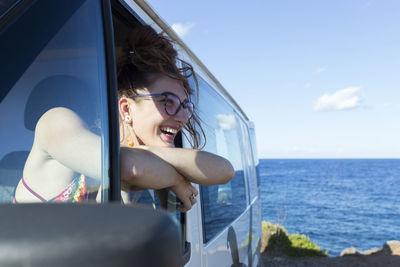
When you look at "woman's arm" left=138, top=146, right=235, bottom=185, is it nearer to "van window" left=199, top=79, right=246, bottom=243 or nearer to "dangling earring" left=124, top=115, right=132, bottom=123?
"dangling earring" left=124, top=115, right=132, bottom=123

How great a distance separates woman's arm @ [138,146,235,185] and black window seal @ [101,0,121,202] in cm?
29

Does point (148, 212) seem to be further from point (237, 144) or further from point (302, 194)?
point (302, 194)

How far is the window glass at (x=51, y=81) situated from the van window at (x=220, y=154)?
1458mm

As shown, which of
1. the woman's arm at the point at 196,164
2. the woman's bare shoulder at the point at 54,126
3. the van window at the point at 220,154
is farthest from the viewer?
the van window at the point at 220,154

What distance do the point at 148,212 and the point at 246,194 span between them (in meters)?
4.28

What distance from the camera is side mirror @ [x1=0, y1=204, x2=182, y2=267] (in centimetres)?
40

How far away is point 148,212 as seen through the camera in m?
0.46

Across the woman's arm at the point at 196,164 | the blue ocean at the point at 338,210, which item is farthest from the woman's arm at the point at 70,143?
the blue ocean at the point at 338,210

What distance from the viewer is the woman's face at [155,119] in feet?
5.50

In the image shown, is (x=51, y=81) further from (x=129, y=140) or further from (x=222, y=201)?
(x=222, y=201)

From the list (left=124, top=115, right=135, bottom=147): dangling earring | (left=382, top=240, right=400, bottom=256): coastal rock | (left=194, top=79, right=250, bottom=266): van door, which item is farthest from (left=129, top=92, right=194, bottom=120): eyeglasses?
(left=382, top=240, right=400, bottom=256): coastal rock

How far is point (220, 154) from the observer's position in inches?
128

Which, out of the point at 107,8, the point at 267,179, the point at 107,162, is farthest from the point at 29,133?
the point at 267,179

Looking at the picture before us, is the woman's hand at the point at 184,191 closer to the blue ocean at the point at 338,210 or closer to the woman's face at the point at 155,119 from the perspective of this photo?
the woman's face at the point at 155,119
